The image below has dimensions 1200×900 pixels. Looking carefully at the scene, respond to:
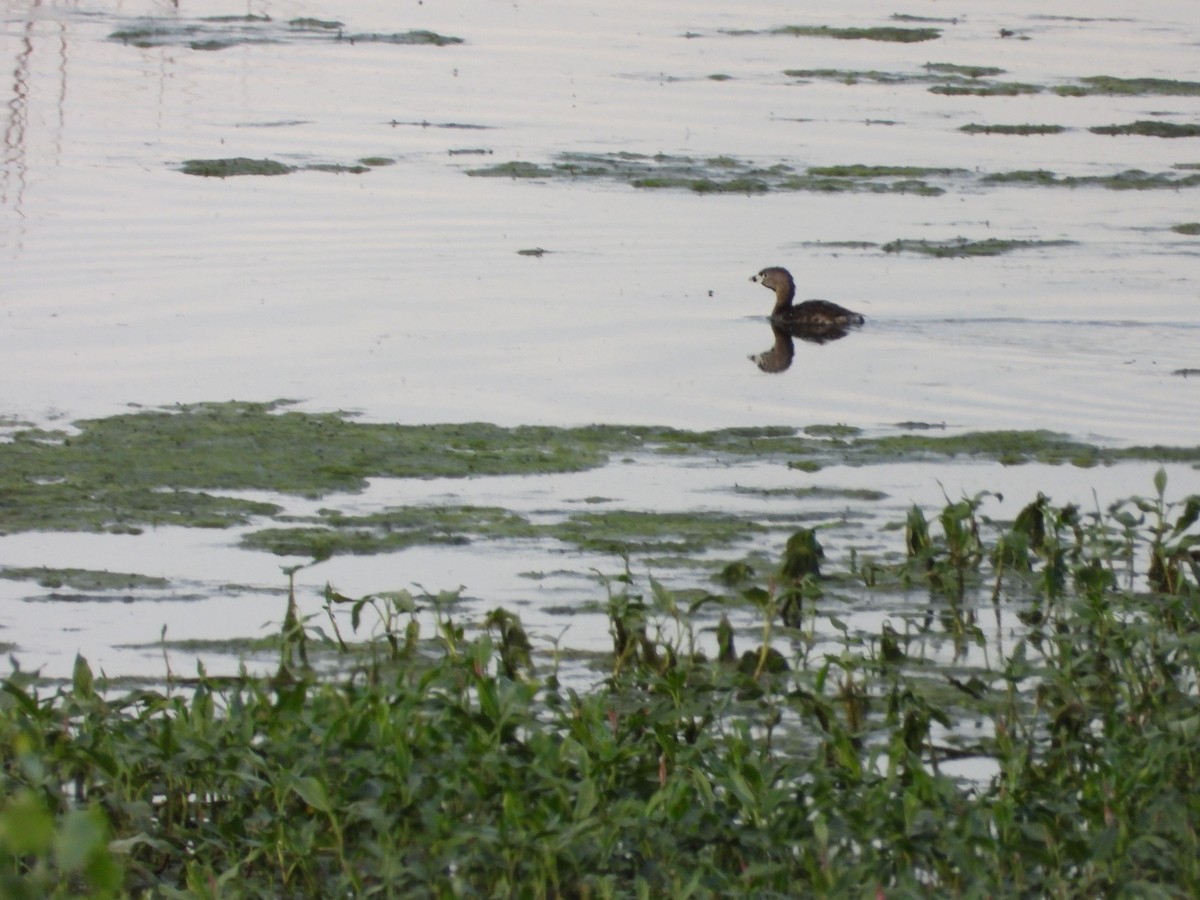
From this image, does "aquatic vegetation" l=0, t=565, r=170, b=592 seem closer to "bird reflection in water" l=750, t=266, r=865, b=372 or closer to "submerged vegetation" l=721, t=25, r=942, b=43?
"bird reflection in water" l=750, t=266, r=865, b=372

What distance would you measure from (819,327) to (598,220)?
3881 mm

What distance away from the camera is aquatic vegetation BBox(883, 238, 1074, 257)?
15891 mm

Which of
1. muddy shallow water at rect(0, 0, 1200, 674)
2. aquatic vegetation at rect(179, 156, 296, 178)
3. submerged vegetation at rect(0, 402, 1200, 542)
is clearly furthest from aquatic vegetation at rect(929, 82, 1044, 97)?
submerged vegetation at rect(0, 402, 1200, 542)

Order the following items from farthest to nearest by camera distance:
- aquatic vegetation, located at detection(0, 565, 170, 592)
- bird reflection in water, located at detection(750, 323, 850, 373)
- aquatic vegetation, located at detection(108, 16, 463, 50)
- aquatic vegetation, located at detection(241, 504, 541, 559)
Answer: aquatic vegetation, located at detection(108, 16, 463, 50) < bird reflection in water, located at detection(750, 323, 850, 373) < aquatic vegetation, located at detection(241, 504, 541, 559) < aquatic vegetation, located at detection(0, 565, 170, 592)

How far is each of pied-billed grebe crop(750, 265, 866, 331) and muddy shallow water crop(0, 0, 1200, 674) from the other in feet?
0.52

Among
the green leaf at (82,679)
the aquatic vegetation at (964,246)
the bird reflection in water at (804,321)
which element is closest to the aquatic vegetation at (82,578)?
the green leaf at (82,679)

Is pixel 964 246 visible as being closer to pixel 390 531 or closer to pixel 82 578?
pixel 390 531

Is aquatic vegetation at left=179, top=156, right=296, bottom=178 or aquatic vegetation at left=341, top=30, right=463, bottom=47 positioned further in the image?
aquatic vegetation at left=341, top=30, right=463, bottom=47

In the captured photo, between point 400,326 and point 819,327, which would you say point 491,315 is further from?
point 819,327

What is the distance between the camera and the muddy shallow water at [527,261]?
10195mm

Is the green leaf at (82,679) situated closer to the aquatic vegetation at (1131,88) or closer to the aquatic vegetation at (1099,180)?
the aquatic vegetation at (1099,180)

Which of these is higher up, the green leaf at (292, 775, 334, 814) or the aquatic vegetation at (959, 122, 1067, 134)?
the aquatic vegetation at (959, 122, 1067, 134)

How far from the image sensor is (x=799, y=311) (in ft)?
44.0

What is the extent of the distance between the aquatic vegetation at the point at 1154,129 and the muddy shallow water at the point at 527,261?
0.43 metres
